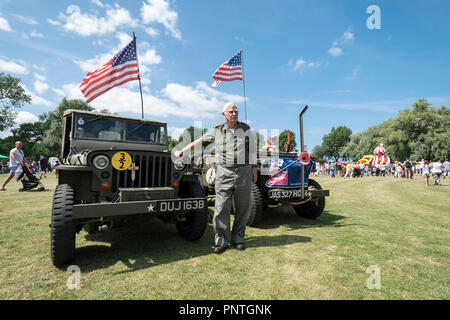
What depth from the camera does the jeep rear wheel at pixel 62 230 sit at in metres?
2.58

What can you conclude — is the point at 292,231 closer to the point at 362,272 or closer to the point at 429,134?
the point at 362,272

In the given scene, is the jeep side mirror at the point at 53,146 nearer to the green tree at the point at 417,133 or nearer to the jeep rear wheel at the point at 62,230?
the jeep rear wheel at the point at 62,230

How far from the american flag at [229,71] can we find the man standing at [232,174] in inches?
222

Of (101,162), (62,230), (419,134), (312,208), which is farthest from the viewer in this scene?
(419,134)

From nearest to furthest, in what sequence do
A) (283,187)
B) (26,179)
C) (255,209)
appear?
(255,209) < (283,187) < (26,179)

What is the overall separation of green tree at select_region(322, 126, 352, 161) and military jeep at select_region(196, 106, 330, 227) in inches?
2789

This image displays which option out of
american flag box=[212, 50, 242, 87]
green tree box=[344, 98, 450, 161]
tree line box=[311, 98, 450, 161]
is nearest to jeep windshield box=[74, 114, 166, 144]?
american flag box=[212, 50, 242, 87]

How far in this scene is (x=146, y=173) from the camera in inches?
131

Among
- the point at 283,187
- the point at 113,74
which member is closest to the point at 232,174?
the point at 283,187

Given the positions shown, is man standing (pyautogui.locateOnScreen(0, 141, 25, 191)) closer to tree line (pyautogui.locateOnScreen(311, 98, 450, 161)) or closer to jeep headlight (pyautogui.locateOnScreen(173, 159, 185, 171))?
jeep headlight (pyautogui.locateOnScreen(173, 159, 185, 171))

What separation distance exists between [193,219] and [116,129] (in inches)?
94.9

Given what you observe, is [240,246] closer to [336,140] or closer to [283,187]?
[283,187]

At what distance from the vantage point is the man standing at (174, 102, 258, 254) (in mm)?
3383

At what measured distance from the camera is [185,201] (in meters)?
3.22
